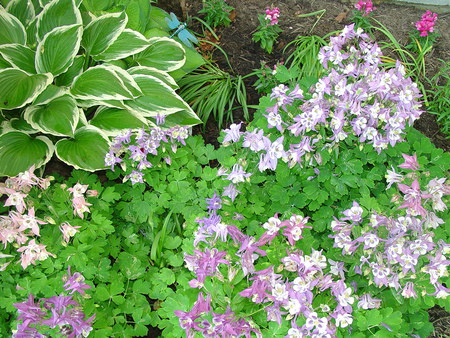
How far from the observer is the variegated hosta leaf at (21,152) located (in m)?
2.21

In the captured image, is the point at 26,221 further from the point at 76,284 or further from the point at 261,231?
the point at 261,231

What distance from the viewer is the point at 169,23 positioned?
291cm

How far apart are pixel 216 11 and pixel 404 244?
7.47 ft

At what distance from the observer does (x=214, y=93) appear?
9.78 ft

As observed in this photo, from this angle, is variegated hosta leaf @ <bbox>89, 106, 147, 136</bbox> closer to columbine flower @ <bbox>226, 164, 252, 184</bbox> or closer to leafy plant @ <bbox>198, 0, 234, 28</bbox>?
columbine flower @ <bbox>226, 164, 252, 184</bbox>

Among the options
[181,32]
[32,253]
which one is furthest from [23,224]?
[181,32]

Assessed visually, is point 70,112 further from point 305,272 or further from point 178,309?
point 305,272

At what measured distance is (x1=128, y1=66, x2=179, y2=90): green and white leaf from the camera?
256 cm

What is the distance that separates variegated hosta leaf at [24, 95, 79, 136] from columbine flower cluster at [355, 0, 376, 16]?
217cm

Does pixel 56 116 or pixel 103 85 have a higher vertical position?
pixel 103 85

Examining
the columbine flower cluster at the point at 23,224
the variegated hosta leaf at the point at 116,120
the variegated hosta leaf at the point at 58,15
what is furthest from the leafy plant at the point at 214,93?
the columbine flower cluster at the point at 23,224

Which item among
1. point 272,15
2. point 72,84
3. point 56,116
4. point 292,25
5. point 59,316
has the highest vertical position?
point 272,15

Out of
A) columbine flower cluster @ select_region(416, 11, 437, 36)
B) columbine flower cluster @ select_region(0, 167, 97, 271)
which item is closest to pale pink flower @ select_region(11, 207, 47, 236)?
columbine flower cluster @ select_region(0, 167, 97, 271)

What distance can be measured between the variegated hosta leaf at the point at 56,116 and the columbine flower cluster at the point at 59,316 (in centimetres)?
88
